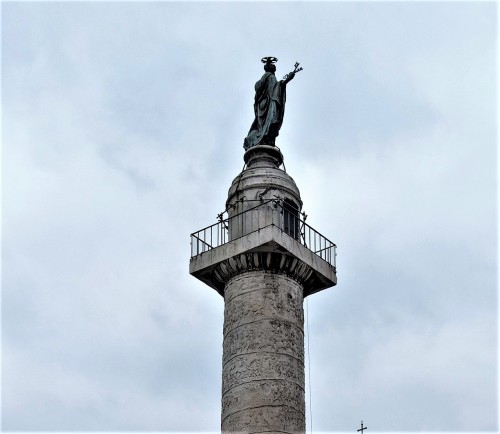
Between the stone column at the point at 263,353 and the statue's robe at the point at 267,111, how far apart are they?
4.25m

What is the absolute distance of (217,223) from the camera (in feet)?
85.5

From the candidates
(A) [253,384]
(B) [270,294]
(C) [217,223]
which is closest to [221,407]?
(A) [253,384]

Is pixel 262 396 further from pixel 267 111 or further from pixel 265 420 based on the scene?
pixel 267 111

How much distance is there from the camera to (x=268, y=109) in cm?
2773

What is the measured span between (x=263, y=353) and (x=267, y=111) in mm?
7139

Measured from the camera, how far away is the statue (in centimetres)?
2756

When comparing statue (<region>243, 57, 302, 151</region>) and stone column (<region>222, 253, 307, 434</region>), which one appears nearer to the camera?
stone column (<region>222, 253, 307, 434</region>)

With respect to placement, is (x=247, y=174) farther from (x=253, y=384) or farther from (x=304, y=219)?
(x=253, y=384)

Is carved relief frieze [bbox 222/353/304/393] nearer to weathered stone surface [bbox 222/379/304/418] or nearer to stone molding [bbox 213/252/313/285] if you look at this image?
weathered stone surface [bbox 222/379/304/418]

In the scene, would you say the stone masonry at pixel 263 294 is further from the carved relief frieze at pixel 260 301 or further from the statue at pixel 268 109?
the statue at pixel 268 109

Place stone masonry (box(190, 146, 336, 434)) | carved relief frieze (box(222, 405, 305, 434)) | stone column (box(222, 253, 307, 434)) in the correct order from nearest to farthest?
1. carved relief frieze (box(222, 405, 305, 434))
2. stone column (box(222, 253, 307, 434))
3. stone masonry (box(190, 146, 336, 434))

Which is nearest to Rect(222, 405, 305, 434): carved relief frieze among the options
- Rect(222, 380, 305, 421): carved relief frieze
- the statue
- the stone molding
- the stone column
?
the stone column

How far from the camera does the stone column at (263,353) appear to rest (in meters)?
22.9

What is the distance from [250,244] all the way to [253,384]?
3.29 meters
